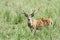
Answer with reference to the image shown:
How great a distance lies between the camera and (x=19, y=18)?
9734 mm

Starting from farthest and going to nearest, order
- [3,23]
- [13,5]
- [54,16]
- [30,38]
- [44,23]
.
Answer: [13,5] < [54,16] < [3,23] < [44,23] < [30,38]

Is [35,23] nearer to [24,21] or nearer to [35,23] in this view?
[35,23]

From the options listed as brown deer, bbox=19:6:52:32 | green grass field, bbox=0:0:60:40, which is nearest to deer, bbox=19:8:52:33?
brown deer, bbox=19:6:52:32

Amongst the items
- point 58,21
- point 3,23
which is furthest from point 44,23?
point 3,23

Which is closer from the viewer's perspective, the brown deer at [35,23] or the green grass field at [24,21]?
the green grass field at [24,21]

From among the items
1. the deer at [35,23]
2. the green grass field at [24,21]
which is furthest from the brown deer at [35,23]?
the green grass field at [24,21]

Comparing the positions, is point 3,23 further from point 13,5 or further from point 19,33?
point 13,5

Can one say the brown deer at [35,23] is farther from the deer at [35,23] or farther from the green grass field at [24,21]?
the green grass field at [24,21]

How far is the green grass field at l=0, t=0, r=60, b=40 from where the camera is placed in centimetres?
816

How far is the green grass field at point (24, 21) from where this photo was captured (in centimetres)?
816

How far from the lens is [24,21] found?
9.64 metres

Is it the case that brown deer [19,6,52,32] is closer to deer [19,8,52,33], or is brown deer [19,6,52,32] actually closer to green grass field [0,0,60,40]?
deer [19,8,52,33]

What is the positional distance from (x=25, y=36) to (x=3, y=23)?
1502 mm

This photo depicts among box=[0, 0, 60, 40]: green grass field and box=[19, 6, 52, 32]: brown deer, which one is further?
box=[19, 6, 52, 32]: brown deer
